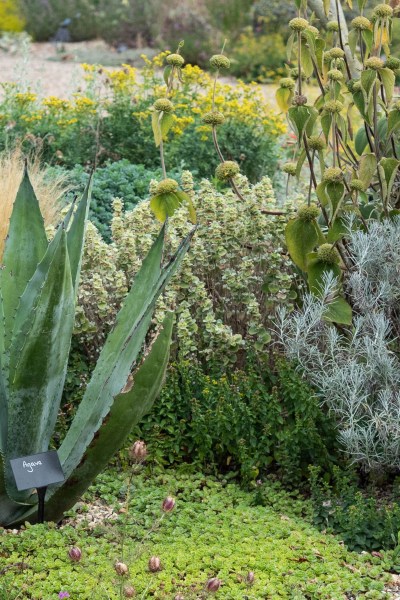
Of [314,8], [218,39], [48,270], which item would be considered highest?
[314,8]

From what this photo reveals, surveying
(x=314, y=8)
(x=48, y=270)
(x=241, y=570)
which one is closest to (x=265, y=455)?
(x=241, y=570)

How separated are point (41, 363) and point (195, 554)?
84 cm

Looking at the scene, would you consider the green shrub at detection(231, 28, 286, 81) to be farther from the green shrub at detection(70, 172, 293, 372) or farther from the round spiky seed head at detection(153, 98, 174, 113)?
the round spiky seed head at detection(153, 98, 174, 113)

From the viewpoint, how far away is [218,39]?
15.9 meters

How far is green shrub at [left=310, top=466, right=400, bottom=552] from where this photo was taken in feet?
11.2

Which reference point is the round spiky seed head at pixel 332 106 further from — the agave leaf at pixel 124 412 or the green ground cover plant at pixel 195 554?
the green ground cover plant at pixel 195 554

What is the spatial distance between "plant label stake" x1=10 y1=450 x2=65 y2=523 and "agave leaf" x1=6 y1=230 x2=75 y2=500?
0.18m

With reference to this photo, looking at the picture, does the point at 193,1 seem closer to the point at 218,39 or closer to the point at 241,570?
the point at 218,39

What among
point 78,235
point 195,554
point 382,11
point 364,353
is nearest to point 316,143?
point 382,11

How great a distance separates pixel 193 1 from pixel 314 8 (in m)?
12.5

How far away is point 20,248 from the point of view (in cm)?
343

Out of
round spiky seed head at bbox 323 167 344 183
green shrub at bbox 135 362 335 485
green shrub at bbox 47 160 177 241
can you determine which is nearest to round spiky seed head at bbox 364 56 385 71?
round spiky seed head at bbox 323 167 344 183

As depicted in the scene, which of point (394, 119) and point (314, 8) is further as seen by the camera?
point (314, 8)

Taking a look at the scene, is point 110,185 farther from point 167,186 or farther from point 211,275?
point 167,186
